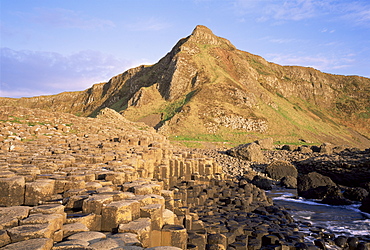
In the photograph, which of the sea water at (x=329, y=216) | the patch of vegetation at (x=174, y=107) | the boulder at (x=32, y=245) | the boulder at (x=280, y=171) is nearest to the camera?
the boulder at (x=32, y=245)

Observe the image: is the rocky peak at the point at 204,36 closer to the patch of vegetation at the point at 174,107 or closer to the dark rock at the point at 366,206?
the patch of vegetation at the point at 174,107

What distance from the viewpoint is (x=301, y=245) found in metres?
8.38

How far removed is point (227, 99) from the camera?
195ft

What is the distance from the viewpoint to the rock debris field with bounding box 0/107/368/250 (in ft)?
11.9

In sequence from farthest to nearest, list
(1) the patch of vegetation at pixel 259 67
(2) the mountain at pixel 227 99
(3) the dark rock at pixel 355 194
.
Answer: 1. (1) the patch of vegetation at pixel 259 67
2. (2) the mountain at pixel 227 99
3. (3) the dark rock at pixel 355 194

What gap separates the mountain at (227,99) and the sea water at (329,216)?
101 ft

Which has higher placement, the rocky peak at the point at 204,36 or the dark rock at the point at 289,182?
the rocky peak at the point at 204,36

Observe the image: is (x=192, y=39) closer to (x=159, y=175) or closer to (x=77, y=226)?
(x=159, y=175)

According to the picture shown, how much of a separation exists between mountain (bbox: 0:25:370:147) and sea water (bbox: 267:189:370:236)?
3088cm

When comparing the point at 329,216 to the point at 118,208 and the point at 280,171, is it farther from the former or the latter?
the point at 118,208

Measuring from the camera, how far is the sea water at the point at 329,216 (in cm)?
1175

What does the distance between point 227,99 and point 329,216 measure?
154 ft

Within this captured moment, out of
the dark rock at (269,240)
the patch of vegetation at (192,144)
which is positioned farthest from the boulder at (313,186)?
the patch of vegetation at (192,144)

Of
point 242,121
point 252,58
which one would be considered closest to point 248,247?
point 242,121
